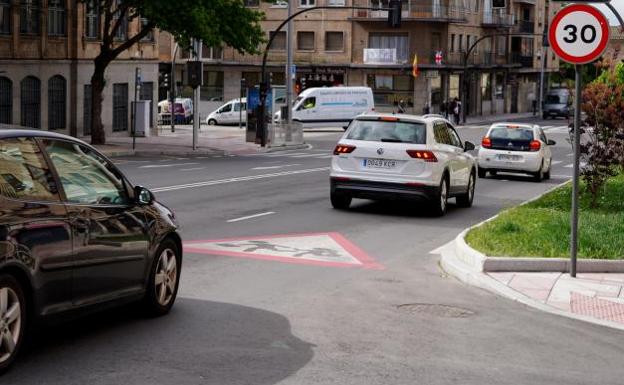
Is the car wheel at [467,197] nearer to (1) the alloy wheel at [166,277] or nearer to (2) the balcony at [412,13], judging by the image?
(1) the alloy wheel at [166,277]

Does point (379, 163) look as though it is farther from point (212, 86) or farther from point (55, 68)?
point (212, 86)

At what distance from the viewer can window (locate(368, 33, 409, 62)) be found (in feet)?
269

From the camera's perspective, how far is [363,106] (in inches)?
2618

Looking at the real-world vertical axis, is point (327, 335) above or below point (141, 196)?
below

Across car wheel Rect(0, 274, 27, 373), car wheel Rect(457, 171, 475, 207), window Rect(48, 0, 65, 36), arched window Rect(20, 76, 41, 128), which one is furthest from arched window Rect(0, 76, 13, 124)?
car wheel Rect(0, 274, 27, 373)

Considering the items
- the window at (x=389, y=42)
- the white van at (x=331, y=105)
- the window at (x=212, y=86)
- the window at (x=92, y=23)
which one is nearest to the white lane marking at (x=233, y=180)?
the window at (x=92, y=23)

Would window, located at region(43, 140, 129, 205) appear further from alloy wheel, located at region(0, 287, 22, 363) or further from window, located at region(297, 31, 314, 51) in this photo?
window, located at region(297, 31, 314, 51)

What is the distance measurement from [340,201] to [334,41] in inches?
2497

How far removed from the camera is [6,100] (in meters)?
42.3

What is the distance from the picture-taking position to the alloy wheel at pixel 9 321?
700 centimetres

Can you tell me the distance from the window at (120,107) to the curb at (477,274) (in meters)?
38.3

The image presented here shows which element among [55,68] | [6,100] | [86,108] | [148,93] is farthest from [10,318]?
[148,93]

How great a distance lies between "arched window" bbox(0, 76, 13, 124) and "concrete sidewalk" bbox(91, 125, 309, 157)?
3.62m

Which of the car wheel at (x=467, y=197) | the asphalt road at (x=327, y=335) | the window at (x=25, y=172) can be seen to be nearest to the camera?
the window at (x=25, y=172)
